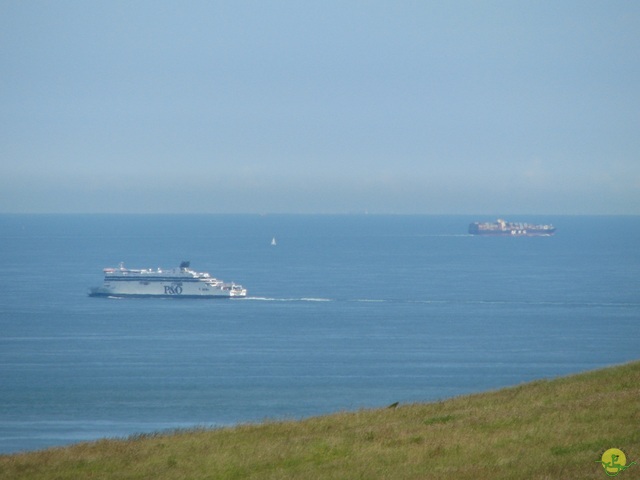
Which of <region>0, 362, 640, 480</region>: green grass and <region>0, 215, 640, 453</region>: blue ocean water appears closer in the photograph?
<region>0, 362, 640, 480</region>: green grass

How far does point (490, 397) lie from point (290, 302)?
73.4 m

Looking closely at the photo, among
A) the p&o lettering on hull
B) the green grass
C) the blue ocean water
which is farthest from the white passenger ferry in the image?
the green grass

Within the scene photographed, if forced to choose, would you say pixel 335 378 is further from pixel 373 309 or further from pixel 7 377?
pixel 373 309

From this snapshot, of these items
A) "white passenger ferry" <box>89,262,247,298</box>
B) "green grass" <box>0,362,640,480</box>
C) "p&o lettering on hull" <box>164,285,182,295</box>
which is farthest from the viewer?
"p&o lettering on hull" <box>164,285,182,295</box>

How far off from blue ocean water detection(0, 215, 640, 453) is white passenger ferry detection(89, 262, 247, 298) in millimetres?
2229

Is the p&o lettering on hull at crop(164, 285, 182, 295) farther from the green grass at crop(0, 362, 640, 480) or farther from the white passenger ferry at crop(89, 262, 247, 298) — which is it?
the green grass at crop(0, 362, 640, 480)

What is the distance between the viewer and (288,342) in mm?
66625

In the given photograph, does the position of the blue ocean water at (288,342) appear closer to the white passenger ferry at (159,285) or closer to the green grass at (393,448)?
the white passenger ferry at (159,285)

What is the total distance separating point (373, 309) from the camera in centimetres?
8606

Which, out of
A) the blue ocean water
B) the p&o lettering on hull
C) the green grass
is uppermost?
the green grass

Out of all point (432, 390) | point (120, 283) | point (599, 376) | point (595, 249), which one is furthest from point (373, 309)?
point (595, 249)

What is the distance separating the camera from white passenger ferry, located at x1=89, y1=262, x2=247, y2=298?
326 ft

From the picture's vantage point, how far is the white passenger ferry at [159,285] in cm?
9944

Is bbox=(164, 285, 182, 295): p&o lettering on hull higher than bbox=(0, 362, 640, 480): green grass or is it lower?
lower
